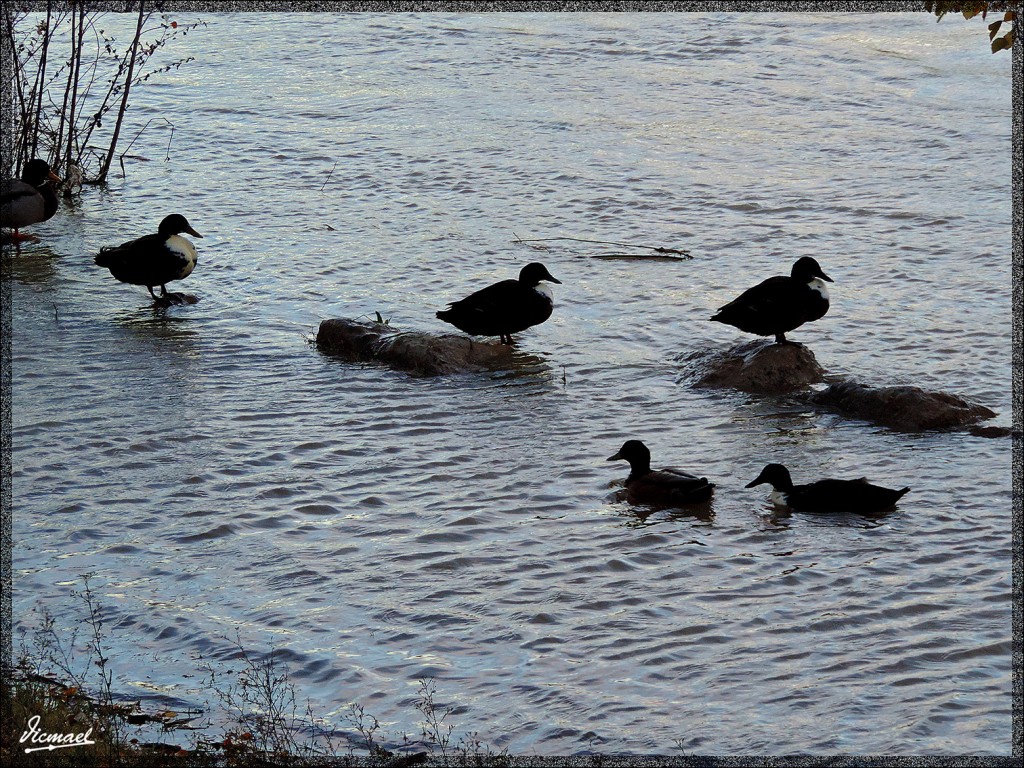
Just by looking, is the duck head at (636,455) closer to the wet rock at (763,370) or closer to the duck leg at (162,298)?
the wet rock at (763,370)

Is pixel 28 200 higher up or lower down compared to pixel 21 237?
higher up

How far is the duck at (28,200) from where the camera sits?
46.2 feet

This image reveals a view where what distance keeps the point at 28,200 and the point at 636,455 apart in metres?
8.71

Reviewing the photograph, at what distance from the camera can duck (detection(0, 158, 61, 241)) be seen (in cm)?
1408

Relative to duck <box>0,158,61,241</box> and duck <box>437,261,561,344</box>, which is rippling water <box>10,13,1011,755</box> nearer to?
duck <box>437,261,561,344</box>

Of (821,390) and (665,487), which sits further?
(821,390)

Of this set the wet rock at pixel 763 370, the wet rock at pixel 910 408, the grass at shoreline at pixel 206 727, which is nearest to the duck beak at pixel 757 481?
the wet rock at pixel 910 408

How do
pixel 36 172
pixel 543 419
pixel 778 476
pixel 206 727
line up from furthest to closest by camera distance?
pixel 36 172 → pixel 543 419 → pixel 778 476 → pixel 206 727

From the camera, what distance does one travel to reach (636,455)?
29.1 ft

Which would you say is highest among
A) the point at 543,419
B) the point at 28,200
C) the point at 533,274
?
the point at 28,200

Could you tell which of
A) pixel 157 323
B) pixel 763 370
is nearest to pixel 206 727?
pixel 763 370

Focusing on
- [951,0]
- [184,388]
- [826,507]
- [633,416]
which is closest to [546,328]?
[633,416]

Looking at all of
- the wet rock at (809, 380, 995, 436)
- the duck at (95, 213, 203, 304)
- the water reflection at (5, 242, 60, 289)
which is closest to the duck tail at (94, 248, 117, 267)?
the duck at (95, 213, 203, 304)

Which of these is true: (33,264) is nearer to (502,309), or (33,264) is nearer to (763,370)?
(502,309)
